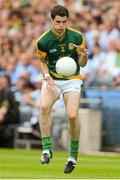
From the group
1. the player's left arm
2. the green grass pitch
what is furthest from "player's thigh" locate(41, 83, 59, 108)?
the green grass pitch

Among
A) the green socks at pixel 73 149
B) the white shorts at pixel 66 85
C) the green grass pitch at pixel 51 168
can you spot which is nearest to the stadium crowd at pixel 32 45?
the green grass pitch at pixel 51 168

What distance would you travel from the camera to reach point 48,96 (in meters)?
10.6

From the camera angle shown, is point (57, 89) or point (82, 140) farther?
point (82, 140)

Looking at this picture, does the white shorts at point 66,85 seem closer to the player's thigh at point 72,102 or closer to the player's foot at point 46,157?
the player's thigh at point 72,102

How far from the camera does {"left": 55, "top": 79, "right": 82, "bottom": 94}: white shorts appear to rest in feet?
35.1

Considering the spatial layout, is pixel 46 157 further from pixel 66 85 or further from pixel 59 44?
pixel 59 44

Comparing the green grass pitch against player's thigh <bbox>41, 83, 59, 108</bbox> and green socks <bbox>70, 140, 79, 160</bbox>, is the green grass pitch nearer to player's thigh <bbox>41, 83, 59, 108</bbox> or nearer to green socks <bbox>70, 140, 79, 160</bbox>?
green socks <bbox>70, 140, 79, 160</bbox>

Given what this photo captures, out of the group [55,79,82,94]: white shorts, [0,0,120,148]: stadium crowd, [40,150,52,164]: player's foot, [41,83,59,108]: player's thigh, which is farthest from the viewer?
[0,0,120,148]: stadium crowd

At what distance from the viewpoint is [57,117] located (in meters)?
18.8

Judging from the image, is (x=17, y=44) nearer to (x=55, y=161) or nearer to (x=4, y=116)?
(x=4, y=116)

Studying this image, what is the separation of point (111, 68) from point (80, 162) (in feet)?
15.7

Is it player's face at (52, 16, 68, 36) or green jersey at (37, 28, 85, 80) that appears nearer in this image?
player's face at (52, 16, 68, 36)

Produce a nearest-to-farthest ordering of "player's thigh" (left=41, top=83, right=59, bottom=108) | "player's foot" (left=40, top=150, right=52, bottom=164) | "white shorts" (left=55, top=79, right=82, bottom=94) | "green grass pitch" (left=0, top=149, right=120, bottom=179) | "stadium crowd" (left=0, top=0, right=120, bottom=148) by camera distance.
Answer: "player's foot" (left=40, top=150, right=52, bottom=164), "green grass pitch" (left=0, top=149, right=120, bottom=179), "player's thigh" (left=41, top=83, right=59, bottom=108), "white shorts" (left=55, top=79, right=82, bottom=94), "stadium crowd" (left=0, top=0, right=120, bottom=148)

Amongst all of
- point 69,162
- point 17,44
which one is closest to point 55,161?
point 69,162
